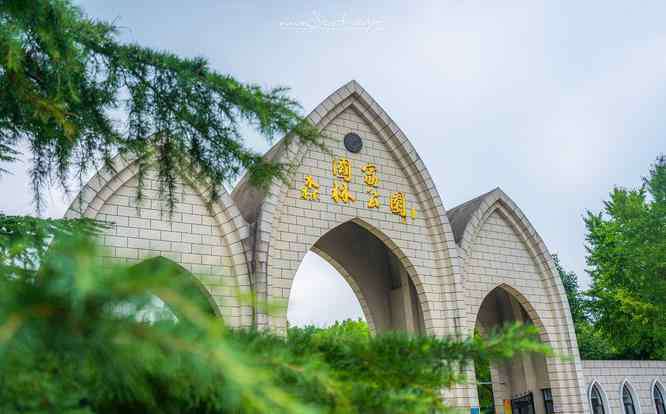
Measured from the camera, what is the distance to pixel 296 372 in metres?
1.17

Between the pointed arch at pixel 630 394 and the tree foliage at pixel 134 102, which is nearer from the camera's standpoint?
the tree foliage at pixel 134 102

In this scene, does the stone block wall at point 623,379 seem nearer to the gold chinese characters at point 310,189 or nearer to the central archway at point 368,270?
the central archway at point 368,270

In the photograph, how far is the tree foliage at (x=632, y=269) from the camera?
18453mm

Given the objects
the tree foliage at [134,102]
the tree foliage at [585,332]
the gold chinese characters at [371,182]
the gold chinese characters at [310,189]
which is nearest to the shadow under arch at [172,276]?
the tree foliage at [134,102]

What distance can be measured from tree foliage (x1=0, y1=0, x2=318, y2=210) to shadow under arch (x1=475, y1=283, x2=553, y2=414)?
44.3 ft

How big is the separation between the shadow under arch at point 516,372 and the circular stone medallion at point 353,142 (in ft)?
18.4

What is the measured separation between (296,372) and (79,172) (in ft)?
9.47

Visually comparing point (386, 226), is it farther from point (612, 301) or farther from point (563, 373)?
point (612, 301)

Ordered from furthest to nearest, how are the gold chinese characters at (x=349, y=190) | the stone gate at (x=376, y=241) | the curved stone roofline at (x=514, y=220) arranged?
1. the curved stone roofline at (x=514, y=220)
2. the gold chinese characters at (x=349, y=190)
3. the stone gate at (x=376, y=241)

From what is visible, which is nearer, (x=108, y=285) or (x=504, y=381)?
(x=108, y=285)

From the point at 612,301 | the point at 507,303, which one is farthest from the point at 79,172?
the point at 612,301

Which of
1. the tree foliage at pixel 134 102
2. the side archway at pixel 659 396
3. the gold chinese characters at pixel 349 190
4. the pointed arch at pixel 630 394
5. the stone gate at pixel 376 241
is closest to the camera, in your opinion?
the tree foliage at pixel 134 102

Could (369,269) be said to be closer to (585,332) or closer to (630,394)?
(630,394)

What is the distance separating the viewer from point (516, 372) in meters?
17.7
